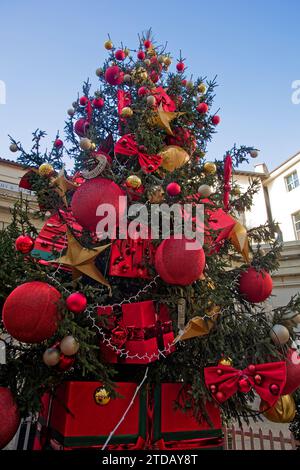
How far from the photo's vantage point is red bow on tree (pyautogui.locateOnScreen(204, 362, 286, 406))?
2.50 metres

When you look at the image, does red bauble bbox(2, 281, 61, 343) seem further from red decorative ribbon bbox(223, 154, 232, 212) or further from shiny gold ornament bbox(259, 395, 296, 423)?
red decorative ribbon bbox(223, 154, 232, 212)

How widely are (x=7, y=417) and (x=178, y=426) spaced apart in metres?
1.67

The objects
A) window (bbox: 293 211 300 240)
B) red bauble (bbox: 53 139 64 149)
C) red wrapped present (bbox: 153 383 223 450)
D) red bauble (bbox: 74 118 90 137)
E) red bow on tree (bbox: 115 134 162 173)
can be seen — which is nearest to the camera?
red wrapped present (bbox: 153 383 223 450)

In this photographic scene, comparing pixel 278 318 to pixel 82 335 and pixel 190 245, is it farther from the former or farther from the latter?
pixel 82 335

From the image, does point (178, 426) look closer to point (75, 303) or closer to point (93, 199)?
point (75, 303)

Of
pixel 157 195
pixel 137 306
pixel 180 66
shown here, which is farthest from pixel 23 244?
pixel 180 66

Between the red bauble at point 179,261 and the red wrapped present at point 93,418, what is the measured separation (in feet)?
3.84

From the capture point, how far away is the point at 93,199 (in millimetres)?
2725

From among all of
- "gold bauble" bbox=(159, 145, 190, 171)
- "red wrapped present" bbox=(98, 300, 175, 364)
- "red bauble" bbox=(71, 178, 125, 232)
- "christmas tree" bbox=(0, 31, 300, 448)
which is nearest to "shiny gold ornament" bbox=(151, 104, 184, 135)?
"christmas tree" bbox=(0, 31, 300, 448)

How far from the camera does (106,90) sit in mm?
4555

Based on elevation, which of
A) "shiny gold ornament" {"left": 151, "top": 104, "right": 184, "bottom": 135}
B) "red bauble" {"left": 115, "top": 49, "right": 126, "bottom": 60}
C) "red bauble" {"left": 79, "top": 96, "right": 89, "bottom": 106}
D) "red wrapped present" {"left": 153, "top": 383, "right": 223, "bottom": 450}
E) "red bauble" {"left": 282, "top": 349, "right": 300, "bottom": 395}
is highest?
"red bauble" {"left": 115, "top": 49, "right": 126, "bottom": 60}

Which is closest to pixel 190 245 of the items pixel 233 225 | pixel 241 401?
pixel 233 225

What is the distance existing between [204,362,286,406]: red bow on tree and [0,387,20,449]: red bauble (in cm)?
152
